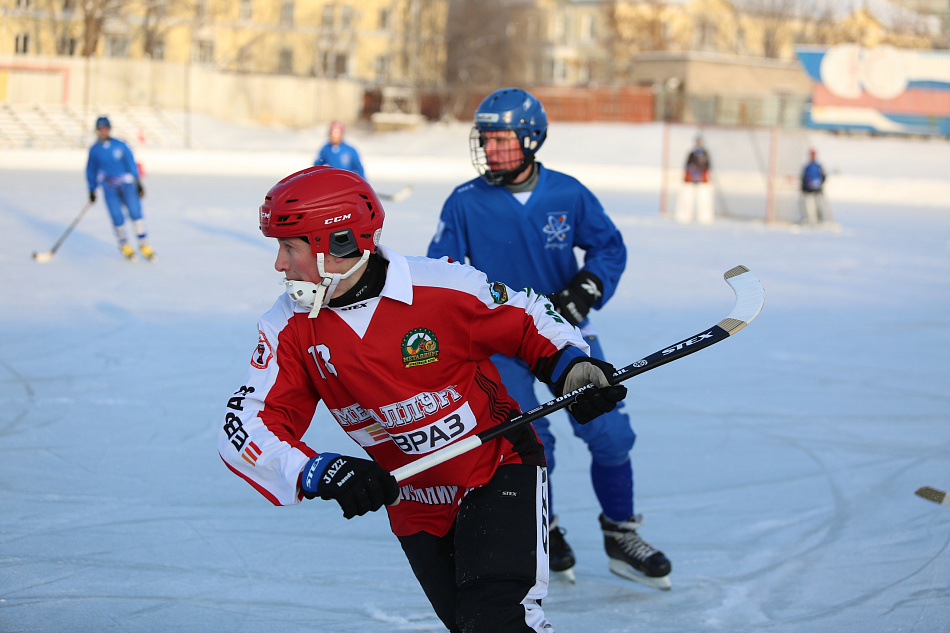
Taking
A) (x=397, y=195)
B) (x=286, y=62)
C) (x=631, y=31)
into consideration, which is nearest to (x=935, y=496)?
(x=397, y=195)

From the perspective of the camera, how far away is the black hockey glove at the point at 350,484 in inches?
72.2

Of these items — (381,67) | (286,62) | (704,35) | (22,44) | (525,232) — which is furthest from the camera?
(704,35)

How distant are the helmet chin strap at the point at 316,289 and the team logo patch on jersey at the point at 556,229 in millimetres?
1400

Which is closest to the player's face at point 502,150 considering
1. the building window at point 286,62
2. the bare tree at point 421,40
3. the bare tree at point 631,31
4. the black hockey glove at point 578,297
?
the black hockey glove at point 578,297

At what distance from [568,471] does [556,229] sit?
1331 millimetres

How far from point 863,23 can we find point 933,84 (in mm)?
19068

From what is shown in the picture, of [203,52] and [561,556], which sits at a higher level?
[203,52]

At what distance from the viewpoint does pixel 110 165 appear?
1019 centimetres

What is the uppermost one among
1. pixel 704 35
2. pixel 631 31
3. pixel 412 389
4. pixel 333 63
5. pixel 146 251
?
pixel 704 35

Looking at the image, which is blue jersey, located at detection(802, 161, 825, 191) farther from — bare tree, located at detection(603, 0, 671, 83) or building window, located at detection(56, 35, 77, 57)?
building window, located at detection(56, 35, 77, 57)

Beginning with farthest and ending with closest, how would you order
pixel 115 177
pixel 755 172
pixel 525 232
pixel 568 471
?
pixel 755 172
pixel 115 177
pixel 568 471
pixel 525 232

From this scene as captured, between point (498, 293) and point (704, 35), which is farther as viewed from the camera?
point (704, 35)

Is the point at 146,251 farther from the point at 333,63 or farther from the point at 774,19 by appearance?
the point at 774,19

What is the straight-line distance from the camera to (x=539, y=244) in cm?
336
